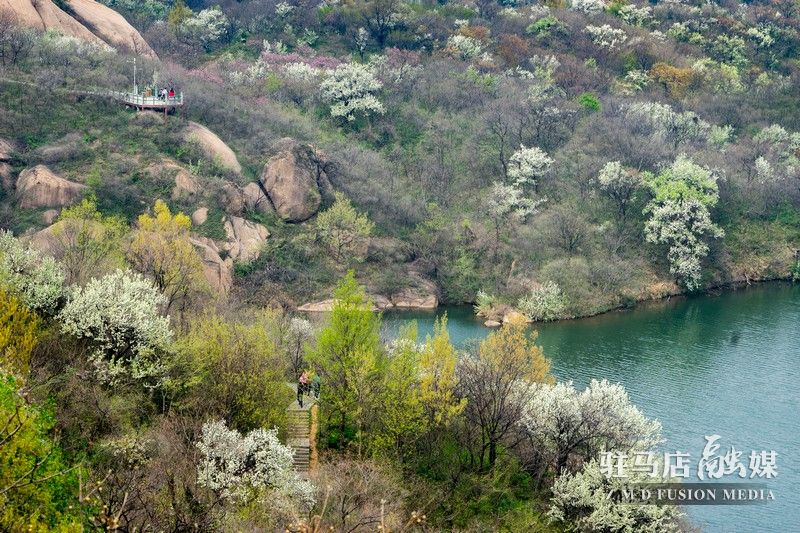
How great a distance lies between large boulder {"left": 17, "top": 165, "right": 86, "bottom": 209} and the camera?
56031 mm

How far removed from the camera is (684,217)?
67.1 meters

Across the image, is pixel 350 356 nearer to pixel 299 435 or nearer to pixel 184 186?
pixel 299 435

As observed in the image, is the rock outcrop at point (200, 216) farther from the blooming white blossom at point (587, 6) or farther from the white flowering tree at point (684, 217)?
the blooming white blossom at point (587, 6)

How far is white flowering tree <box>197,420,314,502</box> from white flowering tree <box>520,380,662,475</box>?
31.6ft

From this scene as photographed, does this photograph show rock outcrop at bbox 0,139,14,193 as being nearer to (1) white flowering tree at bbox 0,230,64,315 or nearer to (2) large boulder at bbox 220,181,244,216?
(2) large boulder at bbox 220,181,244,216

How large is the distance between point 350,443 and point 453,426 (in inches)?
155

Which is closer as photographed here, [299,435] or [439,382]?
[299,435]


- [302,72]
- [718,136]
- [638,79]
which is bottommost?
[718,136]

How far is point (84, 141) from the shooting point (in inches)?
2408

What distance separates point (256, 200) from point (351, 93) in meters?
18.0

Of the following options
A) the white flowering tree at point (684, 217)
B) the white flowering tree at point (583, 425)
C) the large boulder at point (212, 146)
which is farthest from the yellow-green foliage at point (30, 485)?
the white flowering tree at point (684, 217)

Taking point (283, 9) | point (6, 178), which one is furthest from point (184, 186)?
point (283, 9)

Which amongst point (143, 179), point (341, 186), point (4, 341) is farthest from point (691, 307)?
point (4, 341)

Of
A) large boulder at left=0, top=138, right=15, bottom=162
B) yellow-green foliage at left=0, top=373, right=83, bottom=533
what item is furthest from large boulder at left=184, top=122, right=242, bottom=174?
yellow-green foliage at left=0, top=373, right=83, bottom=533
